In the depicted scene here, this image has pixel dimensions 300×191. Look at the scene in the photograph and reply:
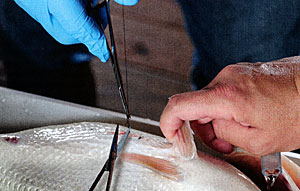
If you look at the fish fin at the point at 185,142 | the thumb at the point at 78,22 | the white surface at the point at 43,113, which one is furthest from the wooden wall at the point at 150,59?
the fish fin at the point at 185,142

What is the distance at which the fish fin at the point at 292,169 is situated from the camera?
0.60m

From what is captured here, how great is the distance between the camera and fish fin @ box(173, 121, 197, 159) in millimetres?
521

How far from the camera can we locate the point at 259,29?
782 mm

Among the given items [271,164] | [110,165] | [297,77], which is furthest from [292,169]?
[110,165]

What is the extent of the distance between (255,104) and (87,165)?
0.99 ft

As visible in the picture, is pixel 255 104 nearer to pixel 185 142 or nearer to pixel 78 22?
pixel 185 142

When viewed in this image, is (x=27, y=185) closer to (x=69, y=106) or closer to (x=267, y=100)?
(x=69, y=106)

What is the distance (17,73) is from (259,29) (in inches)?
27.9

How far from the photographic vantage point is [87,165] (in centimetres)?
57

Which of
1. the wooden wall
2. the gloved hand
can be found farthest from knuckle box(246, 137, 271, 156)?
the wooden wall

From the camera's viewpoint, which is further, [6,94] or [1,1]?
[1,1]

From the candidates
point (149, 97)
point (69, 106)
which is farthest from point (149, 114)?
point (69, 106)

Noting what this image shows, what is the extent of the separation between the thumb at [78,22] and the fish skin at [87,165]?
0.17 meters

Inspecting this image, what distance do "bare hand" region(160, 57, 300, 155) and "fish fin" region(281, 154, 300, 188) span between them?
0.11m
